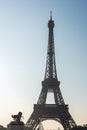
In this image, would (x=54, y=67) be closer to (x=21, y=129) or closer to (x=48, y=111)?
(x=48, y=111)

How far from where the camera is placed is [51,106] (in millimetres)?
83312

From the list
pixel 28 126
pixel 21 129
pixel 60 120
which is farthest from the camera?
pixel 60 120

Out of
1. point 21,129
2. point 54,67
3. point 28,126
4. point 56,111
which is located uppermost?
point 54,67

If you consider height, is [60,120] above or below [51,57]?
below

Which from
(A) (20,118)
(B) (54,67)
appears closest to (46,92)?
(B) (54,67)

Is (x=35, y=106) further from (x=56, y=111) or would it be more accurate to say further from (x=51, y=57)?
(x=51, y=57)

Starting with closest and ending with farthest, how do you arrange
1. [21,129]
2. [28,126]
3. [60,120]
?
[21,129]
[28,126]
[60,120]

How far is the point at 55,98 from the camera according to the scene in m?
84.1

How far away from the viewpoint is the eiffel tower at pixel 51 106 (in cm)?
7994

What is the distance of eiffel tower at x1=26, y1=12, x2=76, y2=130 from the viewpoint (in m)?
79.9

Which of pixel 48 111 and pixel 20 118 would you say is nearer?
pixel 20 118

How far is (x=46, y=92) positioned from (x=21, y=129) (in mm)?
58275

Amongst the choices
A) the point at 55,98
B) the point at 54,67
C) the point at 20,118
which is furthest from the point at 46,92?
the point at 20,118

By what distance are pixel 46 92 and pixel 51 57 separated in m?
11.7
